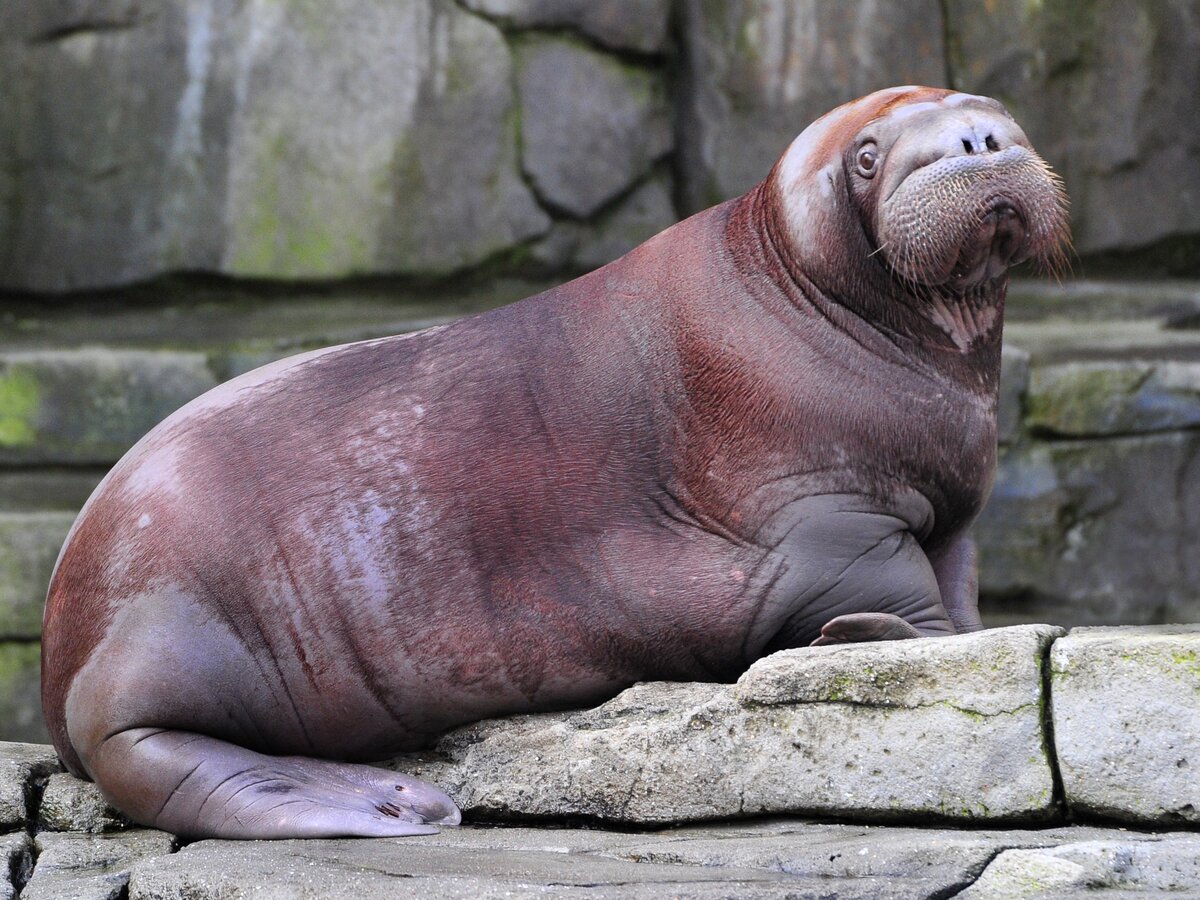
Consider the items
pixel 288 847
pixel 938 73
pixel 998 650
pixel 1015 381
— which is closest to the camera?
pixel 998 650

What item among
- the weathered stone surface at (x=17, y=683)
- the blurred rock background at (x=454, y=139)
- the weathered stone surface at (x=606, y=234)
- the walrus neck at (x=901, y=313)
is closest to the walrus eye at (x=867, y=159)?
the walrus neck at (x=901, y=313)

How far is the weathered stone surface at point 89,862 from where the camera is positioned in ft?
11.0

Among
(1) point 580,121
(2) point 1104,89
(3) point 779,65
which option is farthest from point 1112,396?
(1) point 580,121

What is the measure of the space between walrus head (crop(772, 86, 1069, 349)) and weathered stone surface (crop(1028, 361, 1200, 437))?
301cm

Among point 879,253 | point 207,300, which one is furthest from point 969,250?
point 207,300

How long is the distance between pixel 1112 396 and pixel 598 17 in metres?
2.87

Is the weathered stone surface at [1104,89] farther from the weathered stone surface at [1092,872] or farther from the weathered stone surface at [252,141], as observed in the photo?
the weathered stone surface at [1092,872]

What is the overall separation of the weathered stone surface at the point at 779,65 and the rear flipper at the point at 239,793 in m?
4.63

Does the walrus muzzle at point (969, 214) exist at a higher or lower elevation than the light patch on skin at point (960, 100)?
lower

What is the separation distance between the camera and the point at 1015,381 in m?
7.02

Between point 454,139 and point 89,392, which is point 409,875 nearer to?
point 89,392

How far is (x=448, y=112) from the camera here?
7797mm

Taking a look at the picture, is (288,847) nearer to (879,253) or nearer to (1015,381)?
(879,253)

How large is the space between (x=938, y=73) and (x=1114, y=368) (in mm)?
1685
